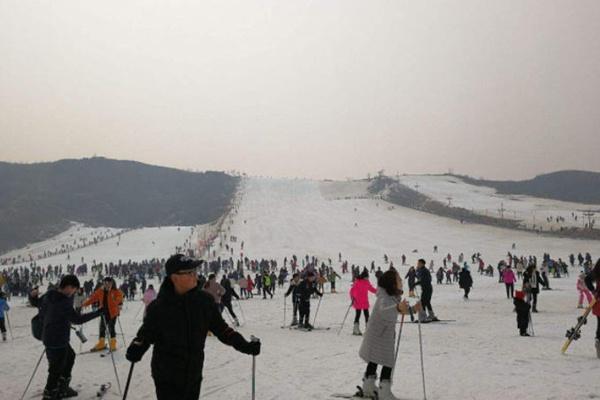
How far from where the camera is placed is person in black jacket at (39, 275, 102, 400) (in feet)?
20.5

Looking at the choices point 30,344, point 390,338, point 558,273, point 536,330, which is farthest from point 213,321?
point 558,273

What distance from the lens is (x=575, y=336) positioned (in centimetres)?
867

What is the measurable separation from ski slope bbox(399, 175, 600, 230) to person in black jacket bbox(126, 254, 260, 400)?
6854 centimetres

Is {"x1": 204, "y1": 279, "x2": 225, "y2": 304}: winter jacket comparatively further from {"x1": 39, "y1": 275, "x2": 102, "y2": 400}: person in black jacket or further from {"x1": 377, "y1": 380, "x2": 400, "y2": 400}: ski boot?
{"x1": 377, "y1": 380, "x2": 400, "y2": 400}: ski boot

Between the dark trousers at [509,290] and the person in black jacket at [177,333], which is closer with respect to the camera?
the person in black jacket at [177,333]

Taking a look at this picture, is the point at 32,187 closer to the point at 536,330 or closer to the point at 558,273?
the point at 558,273

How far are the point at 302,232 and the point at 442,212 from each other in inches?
988

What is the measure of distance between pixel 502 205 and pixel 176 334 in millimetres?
89131

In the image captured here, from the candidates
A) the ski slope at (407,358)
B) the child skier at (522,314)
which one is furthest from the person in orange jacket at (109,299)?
the child skier at (522,314)

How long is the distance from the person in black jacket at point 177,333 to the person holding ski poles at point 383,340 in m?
2.80

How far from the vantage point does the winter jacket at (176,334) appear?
3.64m

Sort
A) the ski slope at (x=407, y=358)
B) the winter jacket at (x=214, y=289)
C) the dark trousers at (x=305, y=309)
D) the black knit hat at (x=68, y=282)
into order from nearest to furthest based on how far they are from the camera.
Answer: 1. the black knit hat at (x=68, y=282)
2. the ski slope at (x=407, y=358)
3. the winter jacket at (x=214, y=289)
4. the dark trousers at (x=305, y=309)

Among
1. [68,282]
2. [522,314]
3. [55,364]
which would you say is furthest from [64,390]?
[522,314]

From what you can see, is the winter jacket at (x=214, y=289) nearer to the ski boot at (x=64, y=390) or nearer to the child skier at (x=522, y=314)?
the ski boot at (x=64, y=390)
